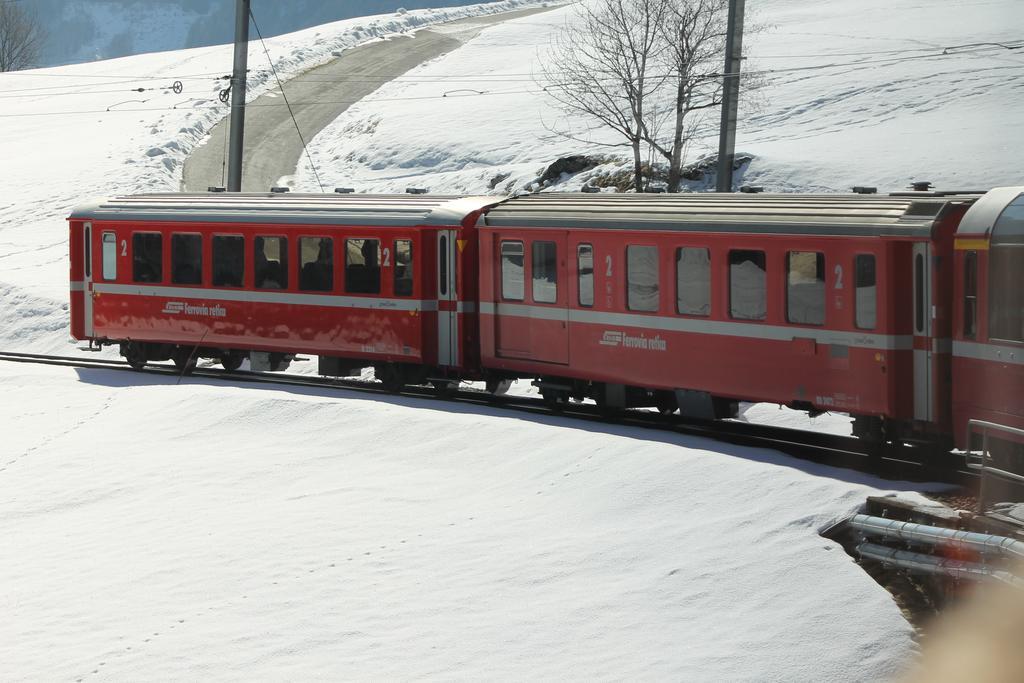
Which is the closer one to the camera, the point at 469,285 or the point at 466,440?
the point at 466,440

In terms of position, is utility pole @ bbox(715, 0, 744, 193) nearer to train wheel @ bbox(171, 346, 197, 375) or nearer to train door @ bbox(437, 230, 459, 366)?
→ train door @ bbox(437, 230, 459, 366)

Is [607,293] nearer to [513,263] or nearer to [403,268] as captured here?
[513,263]

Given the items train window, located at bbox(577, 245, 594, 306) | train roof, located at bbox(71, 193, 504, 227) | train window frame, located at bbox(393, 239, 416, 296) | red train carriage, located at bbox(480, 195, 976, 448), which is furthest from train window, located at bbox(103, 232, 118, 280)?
train window, located at bbox(577, 245, 594, 306)

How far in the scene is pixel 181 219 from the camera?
990 inches

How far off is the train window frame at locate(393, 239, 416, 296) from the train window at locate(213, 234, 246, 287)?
342 cm

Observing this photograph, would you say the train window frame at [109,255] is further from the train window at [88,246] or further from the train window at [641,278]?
the train window at [641,278]

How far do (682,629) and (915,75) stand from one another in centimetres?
3843

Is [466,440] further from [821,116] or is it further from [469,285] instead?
[821,116]

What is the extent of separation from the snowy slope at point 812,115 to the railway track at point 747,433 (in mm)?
15461

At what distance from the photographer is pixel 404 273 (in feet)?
73.4

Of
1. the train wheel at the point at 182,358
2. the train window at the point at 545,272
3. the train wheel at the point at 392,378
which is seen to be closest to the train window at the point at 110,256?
the train wheel at the point at 182,358

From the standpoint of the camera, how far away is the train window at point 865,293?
1603 centimetres

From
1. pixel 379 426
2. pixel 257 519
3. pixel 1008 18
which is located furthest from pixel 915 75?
pixel 257 519

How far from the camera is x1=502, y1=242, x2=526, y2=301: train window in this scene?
20.8 metres
